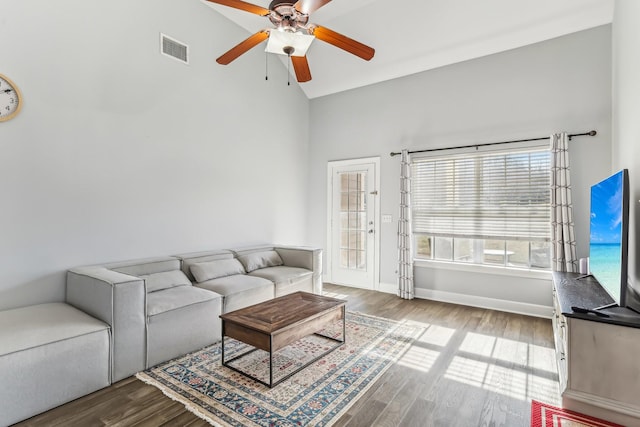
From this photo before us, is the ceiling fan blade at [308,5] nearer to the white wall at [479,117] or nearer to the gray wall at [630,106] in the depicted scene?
the gray wall at [630,106]

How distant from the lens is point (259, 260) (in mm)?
4430

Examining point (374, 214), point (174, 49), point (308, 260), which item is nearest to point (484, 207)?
point (374, 214)

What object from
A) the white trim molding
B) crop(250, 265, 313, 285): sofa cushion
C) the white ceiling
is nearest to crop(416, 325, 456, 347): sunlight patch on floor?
the white trim molding

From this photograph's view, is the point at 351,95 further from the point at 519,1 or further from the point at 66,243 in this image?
the point at 66,243

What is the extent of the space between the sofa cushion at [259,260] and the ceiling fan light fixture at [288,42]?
2.56m

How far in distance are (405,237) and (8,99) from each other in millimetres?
4465

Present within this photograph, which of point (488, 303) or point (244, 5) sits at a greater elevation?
point (244, 5)

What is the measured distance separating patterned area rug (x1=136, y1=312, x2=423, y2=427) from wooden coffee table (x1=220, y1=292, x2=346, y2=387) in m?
0.10

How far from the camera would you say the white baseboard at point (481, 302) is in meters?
3.91

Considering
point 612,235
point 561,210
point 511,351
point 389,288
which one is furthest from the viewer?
point 389,288

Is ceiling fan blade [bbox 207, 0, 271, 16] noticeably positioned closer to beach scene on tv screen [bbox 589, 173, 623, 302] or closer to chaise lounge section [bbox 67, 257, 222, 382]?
chaise lounge section [bbox 67, 257, 222, 382]

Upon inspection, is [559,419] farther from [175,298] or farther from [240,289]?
[175,298]

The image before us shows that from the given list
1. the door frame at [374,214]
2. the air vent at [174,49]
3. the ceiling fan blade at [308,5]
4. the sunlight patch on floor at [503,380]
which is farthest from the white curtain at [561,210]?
the air vent at [174,49]

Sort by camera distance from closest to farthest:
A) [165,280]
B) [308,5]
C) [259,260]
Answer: [308,5] → [165,280] → [259,260]
